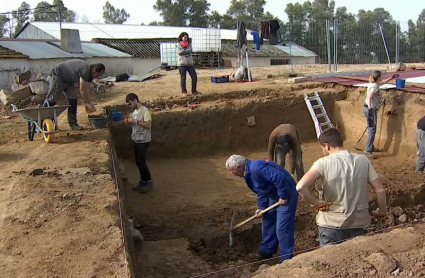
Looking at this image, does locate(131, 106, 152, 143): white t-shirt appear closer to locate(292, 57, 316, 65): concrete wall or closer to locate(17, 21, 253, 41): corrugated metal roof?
locate(292, 57, 316, 65): concrete wall

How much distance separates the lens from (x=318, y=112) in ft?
40.5

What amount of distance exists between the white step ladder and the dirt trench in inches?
10.2

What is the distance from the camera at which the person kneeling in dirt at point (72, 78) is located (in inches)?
326

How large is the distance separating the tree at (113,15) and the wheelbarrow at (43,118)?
59.5 meters

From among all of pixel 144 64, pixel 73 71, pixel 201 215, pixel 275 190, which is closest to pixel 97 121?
pixel 73 71

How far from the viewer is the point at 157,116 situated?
11.2 meters

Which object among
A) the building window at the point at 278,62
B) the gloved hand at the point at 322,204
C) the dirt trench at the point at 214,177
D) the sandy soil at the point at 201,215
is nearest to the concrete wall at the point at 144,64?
the building window at the point at 278,62

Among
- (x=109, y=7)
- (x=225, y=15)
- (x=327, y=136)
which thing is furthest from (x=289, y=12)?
(x=327, y=136)

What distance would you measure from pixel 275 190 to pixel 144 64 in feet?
71.5

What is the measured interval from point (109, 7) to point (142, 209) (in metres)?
61.6

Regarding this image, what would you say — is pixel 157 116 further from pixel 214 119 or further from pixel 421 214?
pixel 421 214

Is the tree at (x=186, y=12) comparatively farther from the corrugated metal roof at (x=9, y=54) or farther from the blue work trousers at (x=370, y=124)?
the blue work trousers at (x=370, y=124)

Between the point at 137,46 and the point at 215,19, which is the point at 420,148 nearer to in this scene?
the point at 137,46

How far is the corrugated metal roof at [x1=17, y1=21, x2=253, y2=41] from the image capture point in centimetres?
3038
